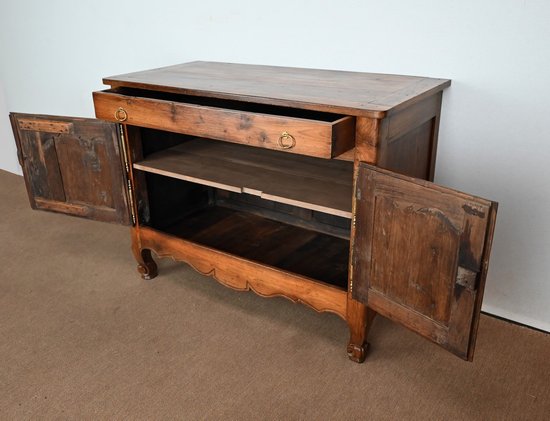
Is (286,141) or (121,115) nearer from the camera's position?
(286,141)

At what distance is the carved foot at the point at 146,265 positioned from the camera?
6.80ft

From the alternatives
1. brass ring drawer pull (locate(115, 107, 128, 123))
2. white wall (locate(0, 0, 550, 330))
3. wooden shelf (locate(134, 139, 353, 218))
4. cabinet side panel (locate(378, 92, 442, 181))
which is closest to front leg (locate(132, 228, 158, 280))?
→ wooden shelf (locate(134, 139, 353, 218))

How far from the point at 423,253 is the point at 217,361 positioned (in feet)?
2.37

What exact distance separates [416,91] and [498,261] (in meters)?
0.68

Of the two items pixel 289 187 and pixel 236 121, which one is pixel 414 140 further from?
pixel 236 121

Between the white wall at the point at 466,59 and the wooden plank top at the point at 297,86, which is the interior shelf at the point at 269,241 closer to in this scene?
the white wall at the point at 466,59

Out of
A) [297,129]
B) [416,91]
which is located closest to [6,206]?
[297,129]

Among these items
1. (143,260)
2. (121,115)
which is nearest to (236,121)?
(121,115)

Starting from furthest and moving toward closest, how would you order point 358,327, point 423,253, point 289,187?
point 289,187
point 358,327
point 423,253

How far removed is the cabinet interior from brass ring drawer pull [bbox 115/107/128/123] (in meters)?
0.21

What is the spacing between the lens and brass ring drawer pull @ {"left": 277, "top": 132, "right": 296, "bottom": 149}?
4.63 ft

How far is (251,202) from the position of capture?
2.24 m

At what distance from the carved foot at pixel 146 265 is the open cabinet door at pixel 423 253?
917mm

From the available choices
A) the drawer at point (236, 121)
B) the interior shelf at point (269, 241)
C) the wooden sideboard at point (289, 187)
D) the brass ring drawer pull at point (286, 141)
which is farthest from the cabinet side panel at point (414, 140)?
the interior shelf at point (269, 241)
